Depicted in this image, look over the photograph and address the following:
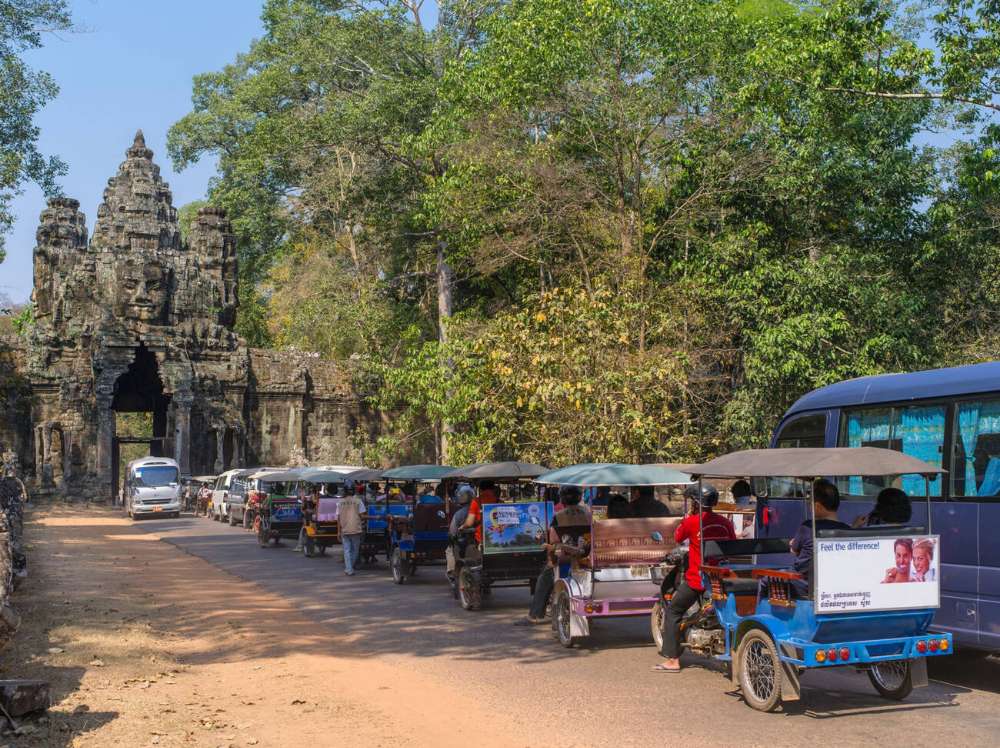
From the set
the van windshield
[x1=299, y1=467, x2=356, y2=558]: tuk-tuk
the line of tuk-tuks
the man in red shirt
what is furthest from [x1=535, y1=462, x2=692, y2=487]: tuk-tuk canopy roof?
the van windshield

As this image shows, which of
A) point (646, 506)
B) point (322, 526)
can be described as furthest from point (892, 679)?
point (322, 526)

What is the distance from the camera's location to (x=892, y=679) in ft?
29.6

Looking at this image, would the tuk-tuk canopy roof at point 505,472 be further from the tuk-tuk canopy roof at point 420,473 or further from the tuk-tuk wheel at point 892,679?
the tuk-tuk wheel at point 892,679

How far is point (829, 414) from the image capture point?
1304 cm

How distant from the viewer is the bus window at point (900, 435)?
1120cm

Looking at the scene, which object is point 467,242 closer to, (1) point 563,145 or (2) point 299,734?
(1) point 563,145

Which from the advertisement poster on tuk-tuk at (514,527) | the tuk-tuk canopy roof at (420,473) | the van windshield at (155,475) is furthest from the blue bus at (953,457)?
A: the van windshield at (155,475)

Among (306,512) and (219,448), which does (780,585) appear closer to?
(306,512)

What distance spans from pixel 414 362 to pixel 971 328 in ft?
49.5

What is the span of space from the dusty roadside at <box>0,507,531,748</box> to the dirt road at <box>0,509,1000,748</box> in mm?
25

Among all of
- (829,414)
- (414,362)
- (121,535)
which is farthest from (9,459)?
(829,414)

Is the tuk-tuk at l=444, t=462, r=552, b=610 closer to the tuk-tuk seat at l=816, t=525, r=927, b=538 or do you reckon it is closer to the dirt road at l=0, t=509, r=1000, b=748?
the dirt road at l=0, t=509, r=1000, b=748

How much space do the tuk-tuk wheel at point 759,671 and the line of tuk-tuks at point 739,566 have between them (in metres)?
0.01

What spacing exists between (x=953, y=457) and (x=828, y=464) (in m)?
3.04
